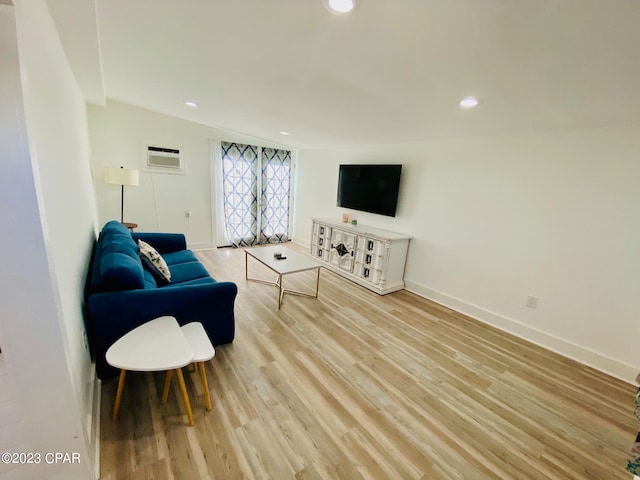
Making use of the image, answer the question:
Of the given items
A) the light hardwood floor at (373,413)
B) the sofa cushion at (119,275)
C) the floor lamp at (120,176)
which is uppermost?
the floor lamp at (120,176)

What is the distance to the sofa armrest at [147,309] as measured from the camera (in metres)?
1.54

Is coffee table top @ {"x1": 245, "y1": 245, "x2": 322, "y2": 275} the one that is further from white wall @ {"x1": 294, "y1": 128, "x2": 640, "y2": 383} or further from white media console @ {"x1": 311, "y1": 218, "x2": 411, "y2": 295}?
white wall @ {"x1": 294, "y1": 128, "x2": 640, "y2": 383}

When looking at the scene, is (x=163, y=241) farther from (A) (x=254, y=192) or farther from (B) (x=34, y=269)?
(B) (x=34, y=269)

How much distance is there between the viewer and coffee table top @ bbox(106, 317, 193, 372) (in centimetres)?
123

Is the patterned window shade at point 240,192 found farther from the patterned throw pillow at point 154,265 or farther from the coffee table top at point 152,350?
the coffee table top at point 152,350

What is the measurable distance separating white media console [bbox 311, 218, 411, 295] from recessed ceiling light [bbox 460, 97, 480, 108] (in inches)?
66.1

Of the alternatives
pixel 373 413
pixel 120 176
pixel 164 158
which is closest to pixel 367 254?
pixel 373 413

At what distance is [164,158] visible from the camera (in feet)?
13.9

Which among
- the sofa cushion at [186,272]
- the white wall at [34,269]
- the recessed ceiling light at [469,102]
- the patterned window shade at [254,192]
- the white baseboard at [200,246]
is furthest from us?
the patterned window shade at [254,192]

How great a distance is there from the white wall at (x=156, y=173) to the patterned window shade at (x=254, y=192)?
0.28 meters

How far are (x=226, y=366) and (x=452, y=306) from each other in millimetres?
2742

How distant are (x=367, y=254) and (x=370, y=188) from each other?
1062 millimetres

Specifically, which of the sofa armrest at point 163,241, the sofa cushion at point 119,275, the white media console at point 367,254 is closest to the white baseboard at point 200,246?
the sofa armrest at point 163,241

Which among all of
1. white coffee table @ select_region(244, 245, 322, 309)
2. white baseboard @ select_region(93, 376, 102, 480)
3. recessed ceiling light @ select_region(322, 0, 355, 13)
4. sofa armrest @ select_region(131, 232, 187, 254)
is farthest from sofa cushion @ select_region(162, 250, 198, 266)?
recessed ceiling light @ select_region(322, 0, 355, 13)
